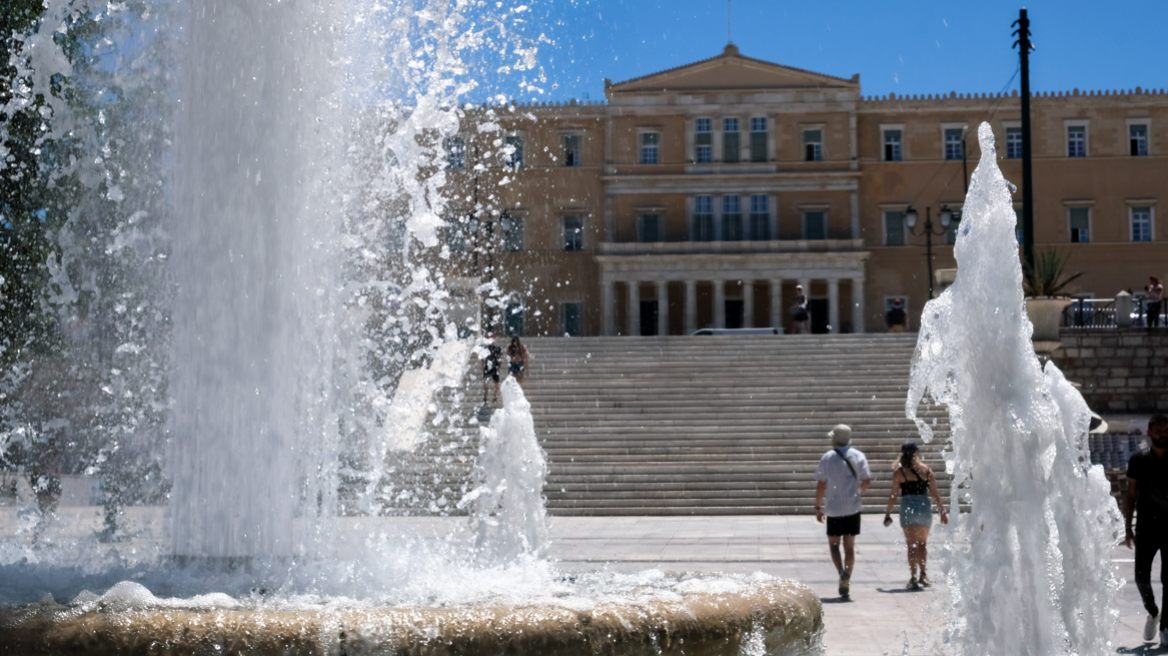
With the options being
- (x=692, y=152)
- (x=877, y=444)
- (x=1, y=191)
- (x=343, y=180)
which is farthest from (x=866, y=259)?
(x=343, y=180)

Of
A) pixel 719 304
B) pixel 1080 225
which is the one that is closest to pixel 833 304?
pixel 719 304

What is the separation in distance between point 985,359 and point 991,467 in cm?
44

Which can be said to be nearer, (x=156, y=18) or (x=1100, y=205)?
(x=156, y=18)

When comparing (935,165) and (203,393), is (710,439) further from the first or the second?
(935,165)

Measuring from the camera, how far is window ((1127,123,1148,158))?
45281mm

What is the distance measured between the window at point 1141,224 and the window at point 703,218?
15.7 m

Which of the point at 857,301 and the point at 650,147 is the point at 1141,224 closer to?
the point at 857,301

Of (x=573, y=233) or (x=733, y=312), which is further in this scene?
(x=573, y=233)

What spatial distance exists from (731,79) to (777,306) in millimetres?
8947

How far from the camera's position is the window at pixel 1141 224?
44.9 meters

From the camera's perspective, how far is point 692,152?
45562mm

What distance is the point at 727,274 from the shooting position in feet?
146

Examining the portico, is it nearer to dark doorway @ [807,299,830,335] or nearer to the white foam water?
dark doorway @ [807,299,830,335]

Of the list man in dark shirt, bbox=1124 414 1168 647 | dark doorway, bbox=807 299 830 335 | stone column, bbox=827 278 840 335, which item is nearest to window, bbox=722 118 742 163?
stone column, bbox=827 278 840 335
